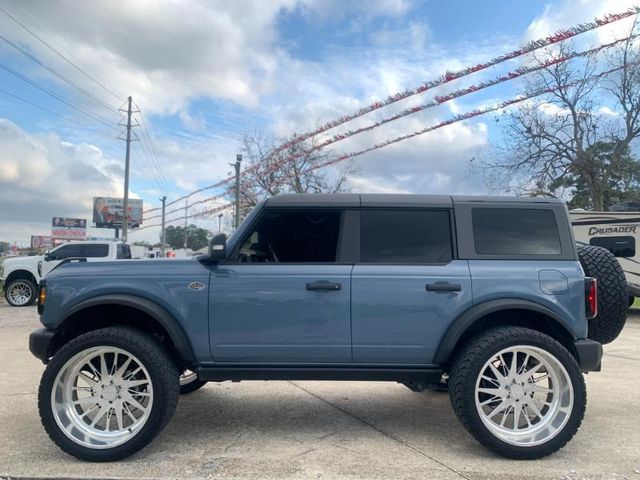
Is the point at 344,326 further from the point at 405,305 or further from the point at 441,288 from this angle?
the point at 441,288

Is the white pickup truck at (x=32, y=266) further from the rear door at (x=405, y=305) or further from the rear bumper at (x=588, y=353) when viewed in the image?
the rear bumper at (x=588, y=353)

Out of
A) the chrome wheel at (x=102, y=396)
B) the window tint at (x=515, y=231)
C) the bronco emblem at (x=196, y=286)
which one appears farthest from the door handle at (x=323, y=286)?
the chrome wheel at (x=102, y=396)

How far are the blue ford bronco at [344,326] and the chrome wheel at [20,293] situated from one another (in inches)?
510

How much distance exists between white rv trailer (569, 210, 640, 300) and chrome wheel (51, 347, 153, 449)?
36.3ft

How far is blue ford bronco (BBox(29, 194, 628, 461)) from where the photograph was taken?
3.72m

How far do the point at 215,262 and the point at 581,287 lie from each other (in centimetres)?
273

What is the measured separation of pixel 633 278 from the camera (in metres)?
12.1

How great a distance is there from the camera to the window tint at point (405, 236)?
12.9 ft

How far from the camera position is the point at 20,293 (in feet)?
49.8

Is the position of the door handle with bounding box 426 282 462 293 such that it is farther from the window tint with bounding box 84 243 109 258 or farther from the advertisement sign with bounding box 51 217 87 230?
the advertisement sign with bounding box 51 217 87 230

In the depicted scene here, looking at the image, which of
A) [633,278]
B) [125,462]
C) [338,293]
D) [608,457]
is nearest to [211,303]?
[338,293]

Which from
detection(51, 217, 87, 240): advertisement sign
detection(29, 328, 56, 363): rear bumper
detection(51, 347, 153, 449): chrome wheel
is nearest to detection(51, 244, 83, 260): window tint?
detection(29, 328, 56, 363): rear bumper

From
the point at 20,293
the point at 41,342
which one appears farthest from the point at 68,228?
the point at 41,342

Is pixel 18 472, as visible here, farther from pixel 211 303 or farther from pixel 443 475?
pixel 443 475
